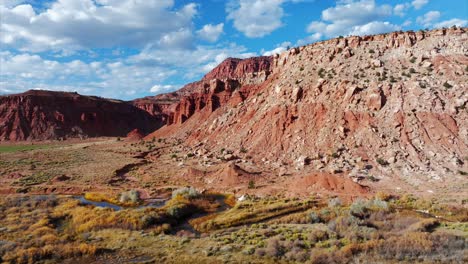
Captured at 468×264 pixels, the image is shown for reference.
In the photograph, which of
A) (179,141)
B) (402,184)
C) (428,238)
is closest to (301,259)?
(428,238)

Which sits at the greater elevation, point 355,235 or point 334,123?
point 334,123

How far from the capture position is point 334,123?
3155cm

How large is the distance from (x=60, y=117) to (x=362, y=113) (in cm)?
7987

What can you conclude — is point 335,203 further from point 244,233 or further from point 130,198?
point 130,198

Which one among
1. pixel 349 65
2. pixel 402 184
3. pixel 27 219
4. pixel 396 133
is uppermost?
pixel 349 65

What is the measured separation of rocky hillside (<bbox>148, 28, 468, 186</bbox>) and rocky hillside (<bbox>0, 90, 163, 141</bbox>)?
57764mm

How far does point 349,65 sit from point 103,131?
7392cm

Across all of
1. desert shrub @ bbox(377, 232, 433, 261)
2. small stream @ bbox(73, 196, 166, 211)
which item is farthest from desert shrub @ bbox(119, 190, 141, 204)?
desert shrub @ bbox(377, 232, 433, 261)

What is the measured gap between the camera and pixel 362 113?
3119 cm

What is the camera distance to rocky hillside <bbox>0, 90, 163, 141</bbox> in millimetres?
84325

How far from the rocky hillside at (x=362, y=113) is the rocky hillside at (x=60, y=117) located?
57764 millimetres

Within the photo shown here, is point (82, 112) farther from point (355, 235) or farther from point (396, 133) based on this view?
point (355, 235)

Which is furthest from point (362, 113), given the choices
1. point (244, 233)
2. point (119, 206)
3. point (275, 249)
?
point (275, 249)

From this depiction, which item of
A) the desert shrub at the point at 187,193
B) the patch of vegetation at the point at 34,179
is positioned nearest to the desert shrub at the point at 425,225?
the desert shrub at the point at 187,193
